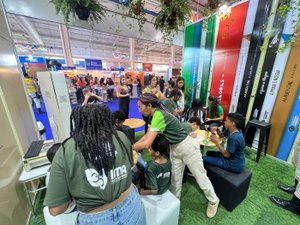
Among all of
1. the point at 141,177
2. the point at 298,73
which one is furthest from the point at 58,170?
the point at 298,73

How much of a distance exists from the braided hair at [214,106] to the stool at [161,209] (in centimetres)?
259

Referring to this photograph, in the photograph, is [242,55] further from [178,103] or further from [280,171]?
[280,171]

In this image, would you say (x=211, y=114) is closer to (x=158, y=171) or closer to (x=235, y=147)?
(x=235, y=147)

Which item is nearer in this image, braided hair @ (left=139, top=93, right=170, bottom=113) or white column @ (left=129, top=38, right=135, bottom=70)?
braided hair @ (left=139, top=93, right=170, bottom=113)

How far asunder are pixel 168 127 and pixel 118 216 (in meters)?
0.89

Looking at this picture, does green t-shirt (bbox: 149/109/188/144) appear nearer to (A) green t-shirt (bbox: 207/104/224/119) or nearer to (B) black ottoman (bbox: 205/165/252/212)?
(B) black ottoman (bbox: 205/165/252/212)

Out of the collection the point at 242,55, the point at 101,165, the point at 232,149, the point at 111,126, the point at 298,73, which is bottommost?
the point at 232,149

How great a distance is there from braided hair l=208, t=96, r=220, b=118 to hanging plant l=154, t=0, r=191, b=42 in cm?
193

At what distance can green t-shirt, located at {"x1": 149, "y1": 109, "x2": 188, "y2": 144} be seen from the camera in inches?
55.6

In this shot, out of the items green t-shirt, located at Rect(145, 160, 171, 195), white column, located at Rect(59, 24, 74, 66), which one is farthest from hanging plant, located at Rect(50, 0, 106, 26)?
white column, located at Rect(59, 24, 74, 66)

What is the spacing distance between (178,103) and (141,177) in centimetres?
218

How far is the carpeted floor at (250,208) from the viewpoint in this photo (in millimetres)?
1738

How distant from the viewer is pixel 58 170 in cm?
71

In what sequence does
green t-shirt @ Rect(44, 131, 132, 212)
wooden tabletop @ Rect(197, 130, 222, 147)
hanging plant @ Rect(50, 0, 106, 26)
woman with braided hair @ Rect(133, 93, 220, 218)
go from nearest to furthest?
green t-shirt @ Rect(44, 131, 132, 212), woman with braided hair @ Rect(133, 93, 220, 218), hanging plant @ Rect(50, 0, 106, 26), wooden tabletop @ Rect(197, 130, 222, 147)
